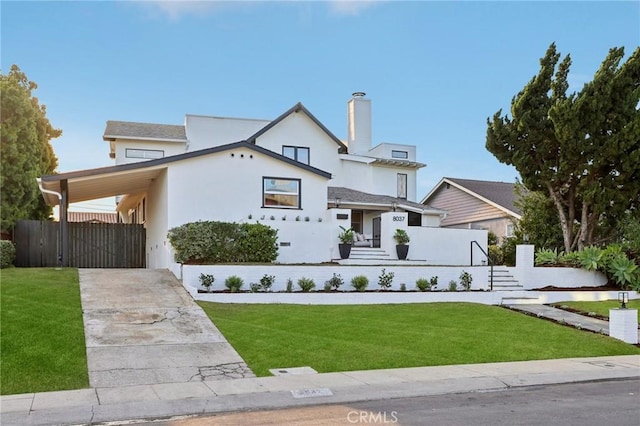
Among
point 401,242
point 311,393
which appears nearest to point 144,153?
point 401,242

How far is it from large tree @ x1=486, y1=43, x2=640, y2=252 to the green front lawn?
4548 millimetres

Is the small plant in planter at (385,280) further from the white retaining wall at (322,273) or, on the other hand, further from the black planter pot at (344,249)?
the black planter pot at (344,249)

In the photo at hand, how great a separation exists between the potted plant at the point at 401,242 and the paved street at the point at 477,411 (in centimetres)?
1285

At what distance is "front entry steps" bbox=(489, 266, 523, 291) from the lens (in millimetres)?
18109

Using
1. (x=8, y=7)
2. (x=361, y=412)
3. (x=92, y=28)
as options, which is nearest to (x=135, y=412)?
(x=361, y=412)

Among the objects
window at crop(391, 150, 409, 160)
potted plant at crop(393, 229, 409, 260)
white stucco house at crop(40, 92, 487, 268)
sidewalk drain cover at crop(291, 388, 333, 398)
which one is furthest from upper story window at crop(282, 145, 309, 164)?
sidewalk drain cover at crop(291, 388, 333, 398)

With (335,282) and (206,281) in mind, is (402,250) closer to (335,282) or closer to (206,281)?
(335,282)

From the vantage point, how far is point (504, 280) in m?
18.7

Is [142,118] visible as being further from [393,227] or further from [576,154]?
[576,154]

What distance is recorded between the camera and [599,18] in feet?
49.9

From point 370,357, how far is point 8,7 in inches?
446

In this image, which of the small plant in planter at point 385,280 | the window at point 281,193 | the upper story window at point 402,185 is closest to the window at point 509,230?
the upper story window at point 402,185

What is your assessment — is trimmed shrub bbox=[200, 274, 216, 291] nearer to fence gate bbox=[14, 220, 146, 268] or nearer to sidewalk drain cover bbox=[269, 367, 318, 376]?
sidewalk drain cover bbox=[269, 367, 318, 376]

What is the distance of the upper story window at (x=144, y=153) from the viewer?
87.4 ft
